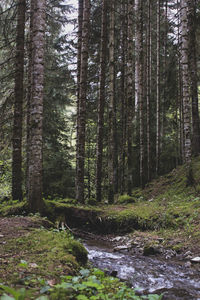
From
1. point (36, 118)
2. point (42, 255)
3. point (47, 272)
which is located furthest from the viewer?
point (36, 118)

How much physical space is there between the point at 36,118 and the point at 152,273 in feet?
16.7

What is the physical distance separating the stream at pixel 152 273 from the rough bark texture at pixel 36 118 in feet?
8.26

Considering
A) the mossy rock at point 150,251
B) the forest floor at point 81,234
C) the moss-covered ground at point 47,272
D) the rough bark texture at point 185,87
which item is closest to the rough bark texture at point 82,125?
the forest floor at point 81,234

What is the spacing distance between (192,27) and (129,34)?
13.4ft

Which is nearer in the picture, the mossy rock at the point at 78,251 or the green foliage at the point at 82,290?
the green foliage at the point at 82,290

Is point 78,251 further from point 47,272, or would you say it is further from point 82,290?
point 82,290

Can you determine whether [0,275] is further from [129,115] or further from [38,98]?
[129,115]

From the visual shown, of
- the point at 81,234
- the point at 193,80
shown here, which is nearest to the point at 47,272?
the point at 81,234

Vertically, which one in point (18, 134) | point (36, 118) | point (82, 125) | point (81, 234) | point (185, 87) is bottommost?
point (81, 234)

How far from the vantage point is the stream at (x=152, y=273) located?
3.50 meters

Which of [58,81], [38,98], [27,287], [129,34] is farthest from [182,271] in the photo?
[58,81]

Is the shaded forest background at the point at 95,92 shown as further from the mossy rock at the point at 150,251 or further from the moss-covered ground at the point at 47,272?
the moss-covered ground at the point at 47,272

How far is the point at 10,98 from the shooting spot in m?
10.7

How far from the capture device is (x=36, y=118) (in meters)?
7.42
